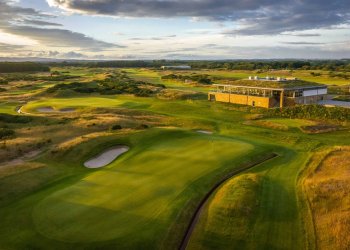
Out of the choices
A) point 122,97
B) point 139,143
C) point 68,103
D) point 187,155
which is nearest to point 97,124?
point 139,143

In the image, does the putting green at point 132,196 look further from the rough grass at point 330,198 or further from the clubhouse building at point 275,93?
the clubhouse building at point 275,93

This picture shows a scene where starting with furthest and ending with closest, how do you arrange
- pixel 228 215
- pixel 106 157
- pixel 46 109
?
1. pixel 46 109
2. pixel 106 157
3. pixel 228 215

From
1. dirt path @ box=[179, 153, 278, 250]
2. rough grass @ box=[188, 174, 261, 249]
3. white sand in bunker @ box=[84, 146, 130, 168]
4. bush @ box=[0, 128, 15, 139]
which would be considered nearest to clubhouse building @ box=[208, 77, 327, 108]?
dirt path @ box=[179, 153, 278, 250]

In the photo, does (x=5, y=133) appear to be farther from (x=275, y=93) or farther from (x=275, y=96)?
(x=275, y=93)

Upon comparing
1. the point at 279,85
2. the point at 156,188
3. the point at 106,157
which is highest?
the point at 279,85

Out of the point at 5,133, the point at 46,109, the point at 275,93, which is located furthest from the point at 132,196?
the point at 46,109

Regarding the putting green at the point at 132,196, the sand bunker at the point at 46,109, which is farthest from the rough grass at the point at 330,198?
the sand bunker at the point at 46,109

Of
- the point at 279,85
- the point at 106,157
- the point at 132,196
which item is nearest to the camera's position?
the point at 132,196

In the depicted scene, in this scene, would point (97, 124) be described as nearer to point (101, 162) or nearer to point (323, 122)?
point (101, 162)
